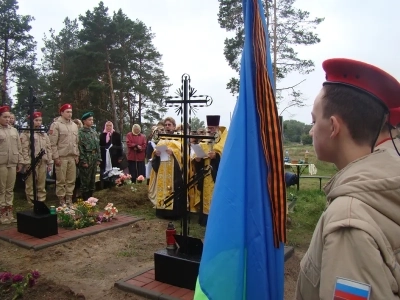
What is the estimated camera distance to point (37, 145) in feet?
25.2

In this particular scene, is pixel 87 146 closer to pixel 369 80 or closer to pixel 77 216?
pixel 77 216

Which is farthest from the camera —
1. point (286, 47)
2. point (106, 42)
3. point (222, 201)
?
point (106, 42)

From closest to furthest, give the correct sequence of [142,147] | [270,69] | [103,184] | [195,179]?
[270,69] < [195,179] < [103,184] < [142,147]

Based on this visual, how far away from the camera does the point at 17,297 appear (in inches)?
135

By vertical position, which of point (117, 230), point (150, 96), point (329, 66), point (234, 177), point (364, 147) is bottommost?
point (117, 230)

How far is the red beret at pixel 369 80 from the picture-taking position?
114cm

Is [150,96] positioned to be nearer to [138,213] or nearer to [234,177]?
[138,213]

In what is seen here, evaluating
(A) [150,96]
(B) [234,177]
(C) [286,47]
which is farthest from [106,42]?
(B) [234,177]

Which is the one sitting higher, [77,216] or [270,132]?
[270,132]

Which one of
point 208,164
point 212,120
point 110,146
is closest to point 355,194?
point 212,120

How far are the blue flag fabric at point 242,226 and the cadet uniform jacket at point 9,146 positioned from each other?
5936 mm

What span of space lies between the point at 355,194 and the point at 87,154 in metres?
7.55

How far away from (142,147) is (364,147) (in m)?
10.1

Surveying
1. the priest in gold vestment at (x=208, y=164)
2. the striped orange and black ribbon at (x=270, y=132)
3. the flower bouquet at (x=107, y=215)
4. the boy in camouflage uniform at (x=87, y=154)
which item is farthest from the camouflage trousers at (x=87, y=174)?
the striped orange and black ribbon at (x=270, y=132)
